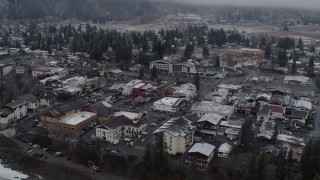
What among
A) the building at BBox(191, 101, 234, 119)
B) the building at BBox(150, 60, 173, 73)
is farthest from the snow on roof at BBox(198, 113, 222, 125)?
the building at BBox(150, 60, 173, 73)

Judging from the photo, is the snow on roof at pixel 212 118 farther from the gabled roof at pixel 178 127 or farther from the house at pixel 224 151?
the house at pixel 224 151

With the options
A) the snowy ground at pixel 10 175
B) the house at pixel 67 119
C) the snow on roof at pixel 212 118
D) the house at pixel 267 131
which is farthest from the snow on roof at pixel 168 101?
the snowy ground at pixel 10 175

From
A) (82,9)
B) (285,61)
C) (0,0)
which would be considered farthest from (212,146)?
(82,9)

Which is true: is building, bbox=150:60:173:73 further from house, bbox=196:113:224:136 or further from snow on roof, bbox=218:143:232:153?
snow on roof, bbox=218:143:232:153

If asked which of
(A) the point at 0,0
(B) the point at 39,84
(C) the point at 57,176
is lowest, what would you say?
(C) the point at 57,176

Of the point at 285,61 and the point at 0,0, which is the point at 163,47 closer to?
the point at 285,61
